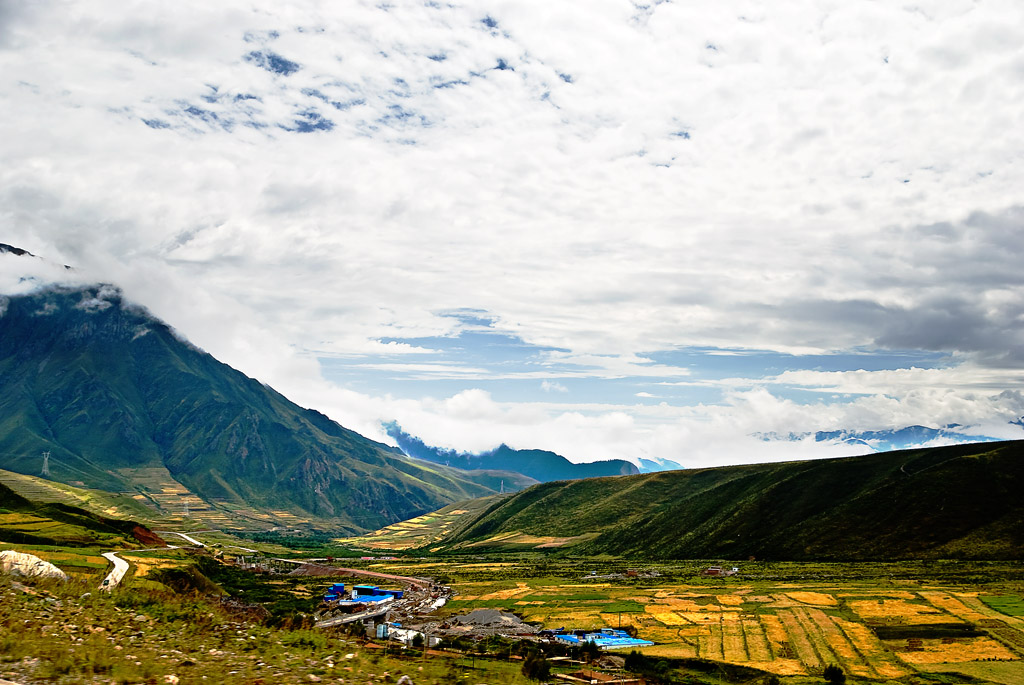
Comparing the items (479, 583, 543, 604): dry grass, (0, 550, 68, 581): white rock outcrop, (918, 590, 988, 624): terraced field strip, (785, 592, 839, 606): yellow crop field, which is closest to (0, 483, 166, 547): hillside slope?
(0, 550, 68, 581): white rock outcrop

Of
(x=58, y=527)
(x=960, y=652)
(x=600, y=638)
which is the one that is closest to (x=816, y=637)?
(x=960, y=652)

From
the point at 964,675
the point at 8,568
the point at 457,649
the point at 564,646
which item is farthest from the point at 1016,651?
the point at 8,568

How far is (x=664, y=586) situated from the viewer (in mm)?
146000

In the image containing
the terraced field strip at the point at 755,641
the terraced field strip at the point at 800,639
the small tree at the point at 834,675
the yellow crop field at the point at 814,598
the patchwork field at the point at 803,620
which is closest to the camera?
the small tree at the point at 834,675

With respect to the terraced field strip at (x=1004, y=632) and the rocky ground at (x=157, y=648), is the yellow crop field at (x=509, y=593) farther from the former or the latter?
the rocky ground at (x=157, y=648)

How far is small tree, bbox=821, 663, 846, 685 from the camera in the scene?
6701cm

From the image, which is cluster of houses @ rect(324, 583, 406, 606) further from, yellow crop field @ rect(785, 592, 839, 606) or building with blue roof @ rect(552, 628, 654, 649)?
yellow crop field @ rect(785, 592, 839, 606)

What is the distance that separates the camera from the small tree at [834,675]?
67012mm

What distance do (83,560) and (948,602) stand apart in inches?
5108

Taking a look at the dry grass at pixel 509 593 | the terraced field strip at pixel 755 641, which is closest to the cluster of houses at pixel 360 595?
the dry grass at pixel 509 593

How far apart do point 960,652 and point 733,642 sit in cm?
2555

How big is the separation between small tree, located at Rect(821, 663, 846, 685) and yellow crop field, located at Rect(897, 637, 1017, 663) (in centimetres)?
1228

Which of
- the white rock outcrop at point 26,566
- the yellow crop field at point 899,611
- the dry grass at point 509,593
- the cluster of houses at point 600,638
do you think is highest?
the white rock outcrop at point 26,566

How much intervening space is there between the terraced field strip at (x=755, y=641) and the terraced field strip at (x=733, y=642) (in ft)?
2.03
